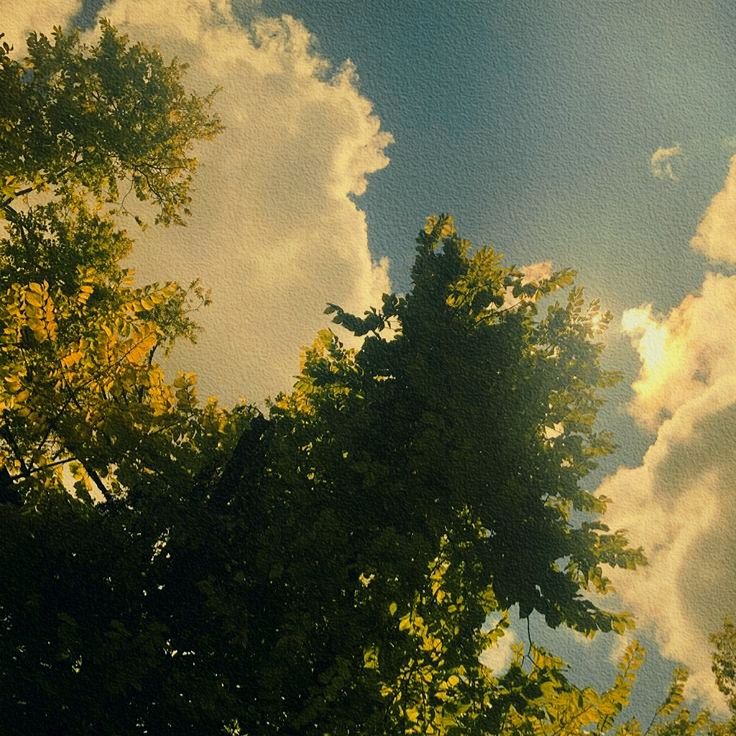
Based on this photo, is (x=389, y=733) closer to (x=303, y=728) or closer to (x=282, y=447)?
(x=303, y=728)

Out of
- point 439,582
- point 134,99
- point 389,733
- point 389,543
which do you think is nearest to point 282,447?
point 389,543

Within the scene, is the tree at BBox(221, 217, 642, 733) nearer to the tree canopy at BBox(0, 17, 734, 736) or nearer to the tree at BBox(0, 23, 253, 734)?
the tree canopy at BBox(0, 17, 734, 736)

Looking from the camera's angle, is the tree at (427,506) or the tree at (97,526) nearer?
the tree at (97,526)

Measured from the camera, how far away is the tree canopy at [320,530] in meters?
3.90

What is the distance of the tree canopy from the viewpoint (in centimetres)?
A: 390

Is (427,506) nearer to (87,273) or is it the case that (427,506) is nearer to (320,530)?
(320,530)

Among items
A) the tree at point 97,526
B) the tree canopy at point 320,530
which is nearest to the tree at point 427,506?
the tree canopy at point 320,530

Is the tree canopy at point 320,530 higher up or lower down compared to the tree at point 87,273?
lower down

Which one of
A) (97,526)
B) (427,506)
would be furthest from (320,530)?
(97,526)

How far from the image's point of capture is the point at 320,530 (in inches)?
170

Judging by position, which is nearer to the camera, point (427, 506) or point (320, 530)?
point (320, 530)

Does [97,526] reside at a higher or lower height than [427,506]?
higher

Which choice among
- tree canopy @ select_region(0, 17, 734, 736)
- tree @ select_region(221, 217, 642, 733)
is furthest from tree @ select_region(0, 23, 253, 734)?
tree @ select_region(221, 217, 642, 733)

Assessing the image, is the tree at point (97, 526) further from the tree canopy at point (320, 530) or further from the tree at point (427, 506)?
the tree at point (427, 506)
